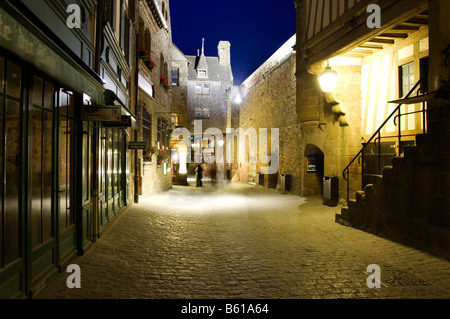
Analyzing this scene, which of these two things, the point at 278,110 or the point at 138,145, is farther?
the point at 278,110

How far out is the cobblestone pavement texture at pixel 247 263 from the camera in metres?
3.96

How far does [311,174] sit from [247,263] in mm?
9879

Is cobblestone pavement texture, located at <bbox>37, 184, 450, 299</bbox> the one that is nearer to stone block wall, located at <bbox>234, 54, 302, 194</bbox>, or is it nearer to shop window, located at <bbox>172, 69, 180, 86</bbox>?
stone block wall, located at <bbox>234, 54, 302, 194</bbox>

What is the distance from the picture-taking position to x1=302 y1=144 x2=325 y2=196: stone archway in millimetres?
14102

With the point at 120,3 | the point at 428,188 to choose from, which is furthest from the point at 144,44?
the point at 428,188

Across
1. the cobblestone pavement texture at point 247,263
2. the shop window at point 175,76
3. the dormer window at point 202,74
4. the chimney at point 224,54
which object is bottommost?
the cobblestone pavement texture at point 247,263

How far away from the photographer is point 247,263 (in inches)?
201

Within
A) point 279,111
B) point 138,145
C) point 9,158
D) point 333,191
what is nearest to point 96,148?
point 9,158

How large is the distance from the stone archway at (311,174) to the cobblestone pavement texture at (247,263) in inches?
225

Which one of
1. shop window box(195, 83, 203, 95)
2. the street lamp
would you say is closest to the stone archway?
the street lamp

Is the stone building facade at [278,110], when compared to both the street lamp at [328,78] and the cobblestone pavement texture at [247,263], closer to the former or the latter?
the street lamp at [328,78]

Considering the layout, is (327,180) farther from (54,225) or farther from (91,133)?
(54,225)

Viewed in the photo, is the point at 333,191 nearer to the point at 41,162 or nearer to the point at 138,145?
the point at 138,145

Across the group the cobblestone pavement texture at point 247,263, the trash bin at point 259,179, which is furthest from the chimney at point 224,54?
the cobblestone pavement texture at point 247,263
